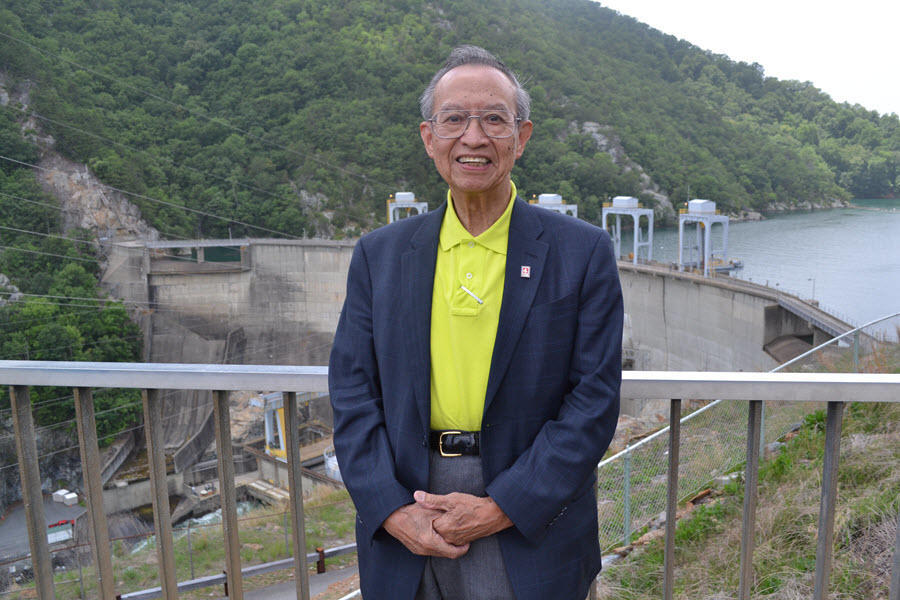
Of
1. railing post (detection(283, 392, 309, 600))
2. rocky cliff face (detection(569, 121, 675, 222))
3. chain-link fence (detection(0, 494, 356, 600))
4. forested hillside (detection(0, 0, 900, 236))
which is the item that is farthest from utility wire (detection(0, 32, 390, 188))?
railing post (detection(283, 392, 309, 600))

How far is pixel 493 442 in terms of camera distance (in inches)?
40.4

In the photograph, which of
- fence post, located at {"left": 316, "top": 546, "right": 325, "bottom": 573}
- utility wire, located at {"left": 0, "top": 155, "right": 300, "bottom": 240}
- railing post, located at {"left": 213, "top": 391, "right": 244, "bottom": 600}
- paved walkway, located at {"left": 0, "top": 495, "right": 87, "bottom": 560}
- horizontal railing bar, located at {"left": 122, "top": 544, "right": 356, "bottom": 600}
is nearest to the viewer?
railing post, located at {"left": 213, "top": 391, "right": 244, "bottom": 600}

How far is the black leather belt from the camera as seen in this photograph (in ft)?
3.44

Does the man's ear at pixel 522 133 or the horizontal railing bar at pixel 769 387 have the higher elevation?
the man's ear at pixel 522 133

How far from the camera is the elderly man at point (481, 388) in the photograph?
1.01 meters

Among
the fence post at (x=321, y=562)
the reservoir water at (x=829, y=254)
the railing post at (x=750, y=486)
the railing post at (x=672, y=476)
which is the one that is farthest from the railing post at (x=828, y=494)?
the reservoir water at (x=829, y=254)

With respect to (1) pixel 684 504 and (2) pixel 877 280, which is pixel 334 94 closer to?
(2) pixel 877 280

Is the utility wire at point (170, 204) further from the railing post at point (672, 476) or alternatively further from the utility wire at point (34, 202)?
the railing post at point (672, 476)

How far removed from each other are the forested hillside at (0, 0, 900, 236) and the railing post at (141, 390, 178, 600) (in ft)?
116

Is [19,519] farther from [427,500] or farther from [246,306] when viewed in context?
[427,500]

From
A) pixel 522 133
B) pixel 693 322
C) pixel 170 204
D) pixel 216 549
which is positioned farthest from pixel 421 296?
pixel 170 204

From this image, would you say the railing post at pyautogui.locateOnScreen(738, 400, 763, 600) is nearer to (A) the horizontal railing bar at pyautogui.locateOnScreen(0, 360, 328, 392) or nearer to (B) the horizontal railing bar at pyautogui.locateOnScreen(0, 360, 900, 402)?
(B) the horizontal railing bar at pyautogui.locateOnScreen(0, 360, 900, 402)

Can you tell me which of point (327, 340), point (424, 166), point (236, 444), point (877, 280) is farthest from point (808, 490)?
point (424, 166)

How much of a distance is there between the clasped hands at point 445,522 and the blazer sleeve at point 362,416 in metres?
0.02
